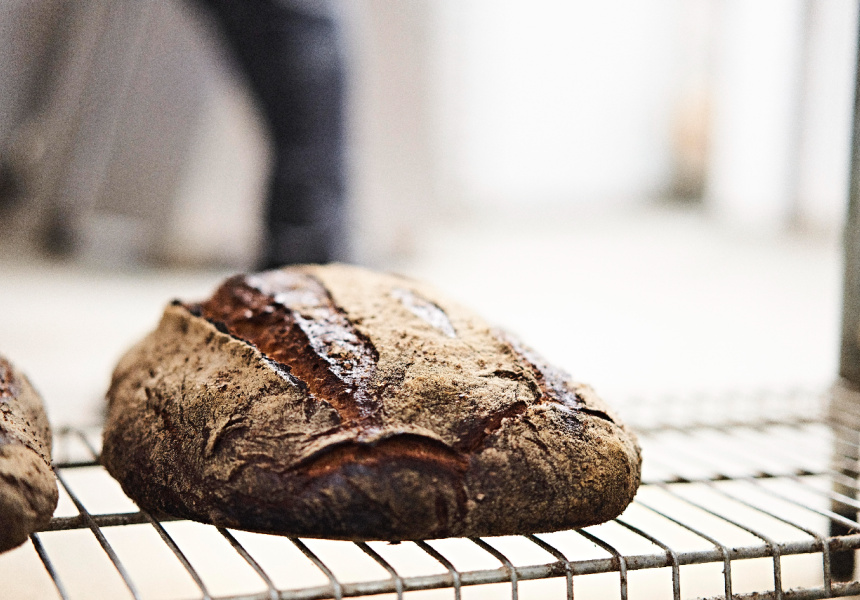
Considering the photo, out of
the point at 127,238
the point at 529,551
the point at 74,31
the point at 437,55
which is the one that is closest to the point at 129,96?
the point at 127,238

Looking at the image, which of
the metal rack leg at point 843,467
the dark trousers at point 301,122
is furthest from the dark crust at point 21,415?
the metal rack leg at point 843,467

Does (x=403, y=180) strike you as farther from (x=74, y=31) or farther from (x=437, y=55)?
(x=74, y=31)

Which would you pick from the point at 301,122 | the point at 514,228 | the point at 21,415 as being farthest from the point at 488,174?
the point at 21,415

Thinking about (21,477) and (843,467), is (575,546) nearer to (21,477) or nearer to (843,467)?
(843,467)

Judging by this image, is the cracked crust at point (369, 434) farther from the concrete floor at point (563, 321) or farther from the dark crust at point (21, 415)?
the concrete floor at point (563, 321)

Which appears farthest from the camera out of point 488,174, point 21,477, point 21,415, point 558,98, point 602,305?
point 558,98

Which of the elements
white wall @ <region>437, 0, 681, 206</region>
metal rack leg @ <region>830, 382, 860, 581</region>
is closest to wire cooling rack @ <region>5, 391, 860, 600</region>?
metal rack leg @ <region>830, 382, 860, 581</region>
